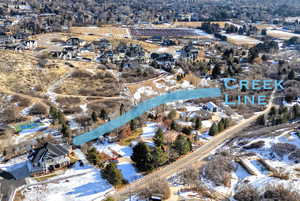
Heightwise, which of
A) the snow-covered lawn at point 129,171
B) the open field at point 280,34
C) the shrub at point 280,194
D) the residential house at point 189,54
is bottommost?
the snow-covered lawn at point 129,171

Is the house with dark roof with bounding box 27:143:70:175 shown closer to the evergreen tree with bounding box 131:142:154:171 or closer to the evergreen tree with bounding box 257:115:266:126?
the evergreen tree with bounding box 131:142:154:171

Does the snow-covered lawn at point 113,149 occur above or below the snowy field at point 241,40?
below

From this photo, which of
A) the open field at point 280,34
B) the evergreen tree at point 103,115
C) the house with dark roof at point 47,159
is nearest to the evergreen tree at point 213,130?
the evergreen tree at point 103,115

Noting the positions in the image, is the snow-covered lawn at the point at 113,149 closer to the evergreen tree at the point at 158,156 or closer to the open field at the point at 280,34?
the evergreen tree at the point at 158,156

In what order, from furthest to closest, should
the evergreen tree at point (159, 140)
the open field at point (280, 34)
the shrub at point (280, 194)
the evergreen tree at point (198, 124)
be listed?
1. the open field at point (280, 34)
2. the evergreen tree at point (198, 124)
3. the evergreen tree at point (159, 140)
4. the shrub at point (280, 194)

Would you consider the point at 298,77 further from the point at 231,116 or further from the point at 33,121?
the point at 33,121

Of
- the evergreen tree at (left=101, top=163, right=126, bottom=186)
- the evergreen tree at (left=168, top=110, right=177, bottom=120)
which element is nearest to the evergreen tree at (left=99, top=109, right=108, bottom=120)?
the evergreen tree at (left=168, top=110, right=177, bottom=120)
